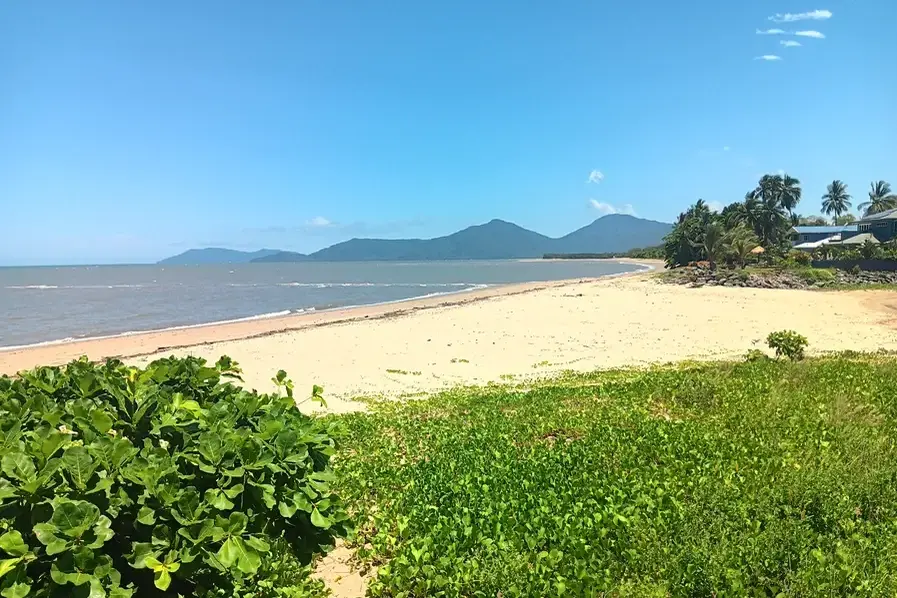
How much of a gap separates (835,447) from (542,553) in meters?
4.45

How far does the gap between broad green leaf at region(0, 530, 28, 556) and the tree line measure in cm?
5978

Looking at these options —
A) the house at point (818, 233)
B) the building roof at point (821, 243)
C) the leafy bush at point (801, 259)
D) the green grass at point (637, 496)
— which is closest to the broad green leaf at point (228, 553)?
the green grass at point (637, 496)

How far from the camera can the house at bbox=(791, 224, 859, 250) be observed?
83.4 metres

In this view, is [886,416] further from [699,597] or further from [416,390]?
[416,390]

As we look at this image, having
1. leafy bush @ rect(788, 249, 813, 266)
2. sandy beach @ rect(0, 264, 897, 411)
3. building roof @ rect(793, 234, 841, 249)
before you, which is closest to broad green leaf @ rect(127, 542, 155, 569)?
sandy beach @ rect(0, 264, 897, 411)

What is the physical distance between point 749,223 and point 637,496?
84.3m

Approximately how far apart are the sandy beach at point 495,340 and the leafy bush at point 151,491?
8285mm

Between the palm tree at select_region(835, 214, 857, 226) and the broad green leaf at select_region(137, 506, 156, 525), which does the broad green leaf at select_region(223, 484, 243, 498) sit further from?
the palm tree at select_region(835, 214, 857, 226)

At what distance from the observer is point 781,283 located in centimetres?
4344

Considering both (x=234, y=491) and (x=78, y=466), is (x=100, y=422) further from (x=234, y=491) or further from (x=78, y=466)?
(x=234, y=491)

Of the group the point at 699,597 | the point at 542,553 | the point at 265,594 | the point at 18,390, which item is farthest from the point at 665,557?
the point at 18,390

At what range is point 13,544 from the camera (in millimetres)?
2158

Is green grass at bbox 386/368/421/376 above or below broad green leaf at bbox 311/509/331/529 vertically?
below

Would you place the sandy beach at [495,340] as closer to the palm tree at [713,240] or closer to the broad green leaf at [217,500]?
the broad green leaf at [217,500]
